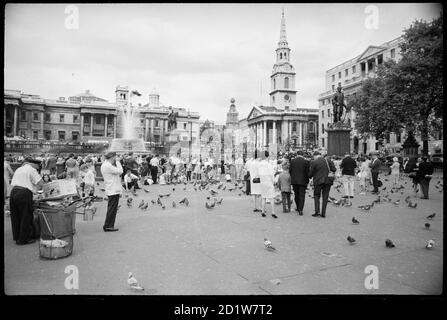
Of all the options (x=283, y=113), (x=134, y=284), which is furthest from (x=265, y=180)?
(x=283, y=113)

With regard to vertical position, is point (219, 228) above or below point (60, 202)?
below

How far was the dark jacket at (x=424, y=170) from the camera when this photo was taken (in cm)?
1320

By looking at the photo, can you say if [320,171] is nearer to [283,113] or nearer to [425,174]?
[425,174]

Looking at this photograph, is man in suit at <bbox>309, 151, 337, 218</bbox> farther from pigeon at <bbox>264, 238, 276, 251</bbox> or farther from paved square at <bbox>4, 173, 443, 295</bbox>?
pigeon at <bbox>264, 238, 276, 251</bbox>

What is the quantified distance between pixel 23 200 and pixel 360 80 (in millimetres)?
65043

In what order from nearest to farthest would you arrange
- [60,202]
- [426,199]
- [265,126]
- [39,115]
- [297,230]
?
[60,202] → [297,230] → [426,199] → [39,115] → [265,126]

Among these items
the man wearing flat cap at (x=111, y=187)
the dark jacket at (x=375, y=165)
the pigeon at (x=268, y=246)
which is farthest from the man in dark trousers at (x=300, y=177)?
the dark jacket at (x=375, y=165)

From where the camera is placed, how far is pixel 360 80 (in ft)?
201

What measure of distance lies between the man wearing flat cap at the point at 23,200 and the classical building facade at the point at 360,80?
40.7m

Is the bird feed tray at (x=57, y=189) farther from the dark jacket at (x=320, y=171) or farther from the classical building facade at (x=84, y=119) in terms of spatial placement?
the classical building facade at (x=84, y=119)

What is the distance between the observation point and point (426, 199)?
13.2m
